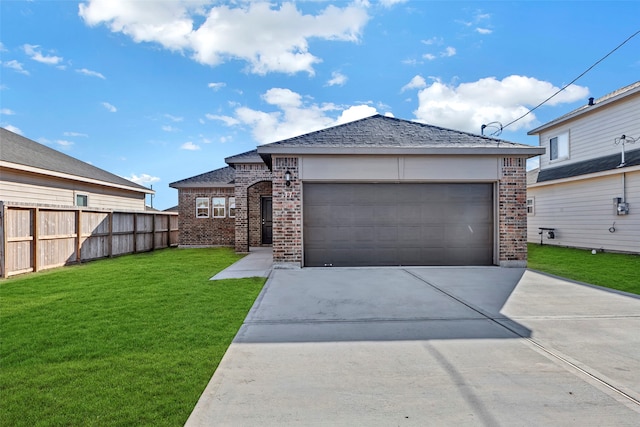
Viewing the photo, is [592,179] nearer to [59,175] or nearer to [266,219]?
[266,219]

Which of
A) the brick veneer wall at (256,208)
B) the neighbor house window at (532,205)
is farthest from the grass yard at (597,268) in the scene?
the brick veneer wall at (256,208)

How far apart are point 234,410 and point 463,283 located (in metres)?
5.92

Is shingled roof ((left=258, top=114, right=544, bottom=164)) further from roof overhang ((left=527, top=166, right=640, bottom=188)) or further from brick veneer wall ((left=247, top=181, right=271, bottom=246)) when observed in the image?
roof overhang ((left=527, top=166, right=640, bottom=188))

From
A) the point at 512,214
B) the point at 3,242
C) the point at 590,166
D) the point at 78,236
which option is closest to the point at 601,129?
the point at 590,166

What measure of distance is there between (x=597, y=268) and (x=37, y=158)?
19.4 meters

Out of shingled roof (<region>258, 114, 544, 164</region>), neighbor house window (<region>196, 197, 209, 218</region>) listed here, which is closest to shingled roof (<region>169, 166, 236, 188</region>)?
neighbor house window (<region>196, 197, 209, 218</region>)

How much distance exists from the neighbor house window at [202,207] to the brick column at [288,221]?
897 cm

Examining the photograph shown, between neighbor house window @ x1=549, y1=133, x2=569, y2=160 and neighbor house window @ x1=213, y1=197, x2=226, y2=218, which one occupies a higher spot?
neighbor house window @ x1=549, y1=133, x2=569, y2=160

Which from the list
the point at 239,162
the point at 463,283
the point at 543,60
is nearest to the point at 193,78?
the point at 239,162

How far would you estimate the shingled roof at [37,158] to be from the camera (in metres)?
11.0

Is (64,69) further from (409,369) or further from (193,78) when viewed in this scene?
(409,369)

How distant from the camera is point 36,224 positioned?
8562 mm

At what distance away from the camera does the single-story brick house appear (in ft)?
28.9

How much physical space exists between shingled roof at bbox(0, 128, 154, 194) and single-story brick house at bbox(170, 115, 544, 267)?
8.97 meters
